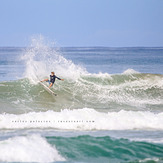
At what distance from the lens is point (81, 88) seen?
21.3 m

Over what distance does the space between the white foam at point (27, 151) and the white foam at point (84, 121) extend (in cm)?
294

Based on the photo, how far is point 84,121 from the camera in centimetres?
1280

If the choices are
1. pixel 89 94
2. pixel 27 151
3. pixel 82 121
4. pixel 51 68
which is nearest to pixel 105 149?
pixel 27 151

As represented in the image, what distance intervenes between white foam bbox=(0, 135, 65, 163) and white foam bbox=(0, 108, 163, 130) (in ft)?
9.66

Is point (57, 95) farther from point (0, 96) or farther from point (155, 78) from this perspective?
point (155, 78)

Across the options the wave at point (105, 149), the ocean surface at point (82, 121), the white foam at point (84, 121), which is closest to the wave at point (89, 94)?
the ocean surface at point (82, 121)

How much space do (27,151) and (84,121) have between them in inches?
174

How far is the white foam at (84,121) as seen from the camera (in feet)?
40.2

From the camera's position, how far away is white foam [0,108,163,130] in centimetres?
1224

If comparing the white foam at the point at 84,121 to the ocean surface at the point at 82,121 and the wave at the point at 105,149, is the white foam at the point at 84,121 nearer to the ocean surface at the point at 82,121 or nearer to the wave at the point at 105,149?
the ocean surface at the point at 82,121

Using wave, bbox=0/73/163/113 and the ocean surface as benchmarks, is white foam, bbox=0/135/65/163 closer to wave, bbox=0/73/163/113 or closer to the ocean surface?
the ocean surface

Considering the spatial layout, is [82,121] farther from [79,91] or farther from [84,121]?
[79,91]

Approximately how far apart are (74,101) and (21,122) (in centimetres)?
579

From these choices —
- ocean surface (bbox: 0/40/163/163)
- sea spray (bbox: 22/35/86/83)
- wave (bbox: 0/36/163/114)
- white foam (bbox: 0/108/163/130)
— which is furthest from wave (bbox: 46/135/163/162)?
sea spray (bbox: 22/35/86/83)
